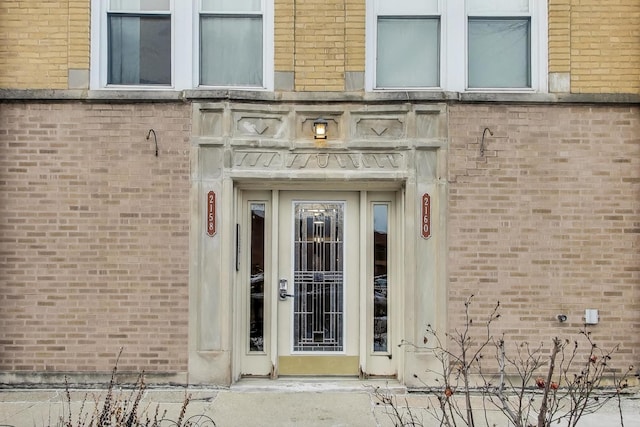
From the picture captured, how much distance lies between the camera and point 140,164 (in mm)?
6859

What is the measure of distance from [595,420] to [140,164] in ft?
17.9

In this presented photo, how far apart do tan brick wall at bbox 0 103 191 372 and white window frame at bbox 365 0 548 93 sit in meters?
2.40

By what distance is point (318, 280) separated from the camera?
7211mm

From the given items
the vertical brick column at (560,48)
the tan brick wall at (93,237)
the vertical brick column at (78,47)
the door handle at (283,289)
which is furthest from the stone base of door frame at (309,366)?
the vertical brick column at (560,48)

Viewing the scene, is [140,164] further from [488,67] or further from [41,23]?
[488,67]

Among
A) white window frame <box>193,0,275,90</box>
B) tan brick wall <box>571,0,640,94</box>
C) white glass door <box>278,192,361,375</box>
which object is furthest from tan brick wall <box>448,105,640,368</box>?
white window frame <box>193,0,275,90</box>

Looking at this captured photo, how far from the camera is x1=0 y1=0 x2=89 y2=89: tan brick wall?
22.6ft

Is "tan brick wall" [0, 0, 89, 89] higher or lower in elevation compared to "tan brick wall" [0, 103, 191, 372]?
higher

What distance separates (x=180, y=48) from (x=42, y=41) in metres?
1.58

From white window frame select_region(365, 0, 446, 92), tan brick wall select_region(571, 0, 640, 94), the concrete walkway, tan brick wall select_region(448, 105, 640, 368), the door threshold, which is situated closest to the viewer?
the concrete walkway

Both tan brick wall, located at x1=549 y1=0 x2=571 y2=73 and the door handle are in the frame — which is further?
the door handle

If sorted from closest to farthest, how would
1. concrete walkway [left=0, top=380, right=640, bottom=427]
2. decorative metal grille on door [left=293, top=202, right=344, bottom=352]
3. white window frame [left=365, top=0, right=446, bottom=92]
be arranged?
concrete walkway [left=0, top=380, right=640, bottom=427] → white window frame [left=365, top=0, right=446, bottom=92] → decorative metal grille on door [left=293, top=202, right=344, bottom=352]

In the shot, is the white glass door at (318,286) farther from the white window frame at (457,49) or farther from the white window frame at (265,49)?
the white window frame at (457,49)

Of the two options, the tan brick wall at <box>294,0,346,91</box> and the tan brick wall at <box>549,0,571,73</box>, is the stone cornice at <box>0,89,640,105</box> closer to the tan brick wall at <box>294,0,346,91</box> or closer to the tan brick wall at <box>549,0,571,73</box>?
the tan brick wall at <box>294,0,346,91</box>
